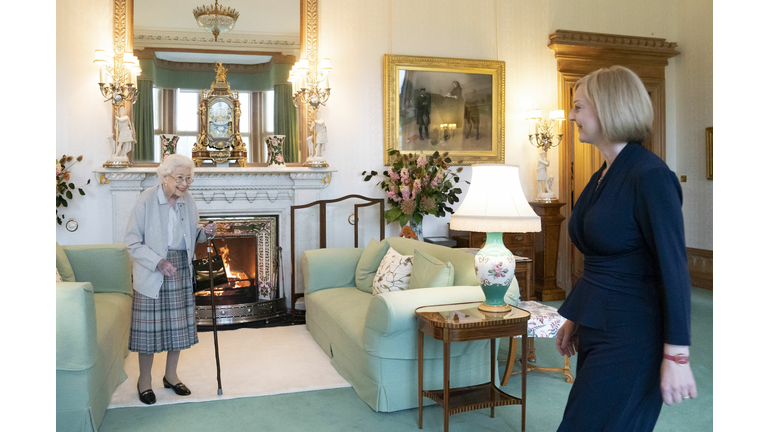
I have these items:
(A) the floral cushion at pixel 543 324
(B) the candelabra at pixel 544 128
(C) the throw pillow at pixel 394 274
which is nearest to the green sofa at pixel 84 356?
(C) the throw pillow at pixel 394 274

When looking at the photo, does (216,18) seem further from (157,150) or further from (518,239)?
(518,239)

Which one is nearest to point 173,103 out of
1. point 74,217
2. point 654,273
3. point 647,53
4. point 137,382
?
point 74,217

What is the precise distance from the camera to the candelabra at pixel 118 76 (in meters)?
5.18

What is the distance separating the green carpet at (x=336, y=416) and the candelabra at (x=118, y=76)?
3170 millimetres

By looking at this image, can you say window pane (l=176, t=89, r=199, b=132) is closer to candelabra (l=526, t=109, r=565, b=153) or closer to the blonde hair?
candelabra (l=526, t=109, r=565, b=153)

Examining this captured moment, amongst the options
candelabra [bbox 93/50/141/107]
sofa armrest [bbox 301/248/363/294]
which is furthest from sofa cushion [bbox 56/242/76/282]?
sofa armrest [bbox 301/248/363/294]

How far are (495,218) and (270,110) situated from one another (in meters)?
3.63

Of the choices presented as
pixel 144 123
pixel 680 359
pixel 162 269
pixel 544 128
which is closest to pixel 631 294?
pixel 680 359

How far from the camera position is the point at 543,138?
21.2ft

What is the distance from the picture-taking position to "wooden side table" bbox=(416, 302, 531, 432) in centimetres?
282

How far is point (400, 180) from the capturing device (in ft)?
18.4
